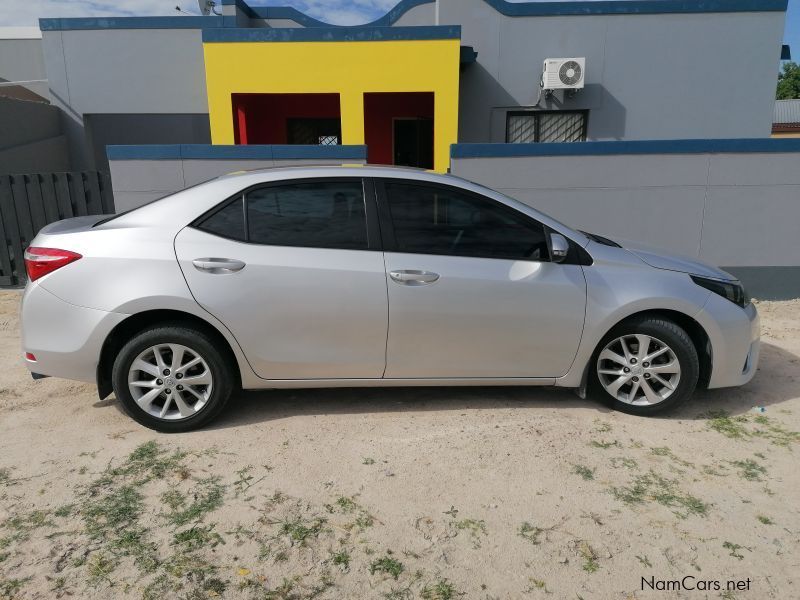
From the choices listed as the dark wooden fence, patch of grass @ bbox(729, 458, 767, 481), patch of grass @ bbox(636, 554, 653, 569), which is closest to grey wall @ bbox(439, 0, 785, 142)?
the dark wooden fence

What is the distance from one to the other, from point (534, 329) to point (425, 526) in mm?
1520

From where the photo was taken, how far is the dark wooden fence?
759 centimetres

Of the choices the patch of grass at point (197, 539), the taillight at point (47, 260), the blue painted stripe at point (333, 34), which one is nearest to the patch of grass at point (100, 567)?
the patch of grass at point (197, 539)

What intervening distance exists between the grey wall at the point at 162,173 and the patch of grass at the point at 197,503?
14.9 feet

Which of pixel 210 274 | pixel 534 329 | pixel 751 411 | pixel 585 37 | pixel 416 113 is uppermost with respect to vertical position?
pixel 585 37

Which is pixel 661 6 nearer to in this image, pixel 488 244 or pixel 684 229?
pixel 684 229

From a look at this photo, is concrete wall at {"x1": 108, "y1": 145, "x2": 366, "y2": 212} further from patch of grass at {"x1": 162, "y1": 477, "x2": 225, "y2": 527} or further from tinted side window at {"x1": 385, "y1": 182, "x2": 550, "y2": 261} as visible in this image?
patch of grass at {"x1": 162, "y1": 477, "x2": 225, "y2": 527}

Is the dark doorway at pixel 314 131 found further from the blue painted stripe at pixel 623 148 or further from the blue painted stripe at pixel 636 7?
the blue painted stripe at pixel 623 148

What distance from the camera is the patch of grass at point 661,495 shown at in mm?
3010

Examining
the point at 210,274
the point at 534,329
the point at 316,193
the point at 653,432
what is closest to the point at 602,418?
the point at 653,432

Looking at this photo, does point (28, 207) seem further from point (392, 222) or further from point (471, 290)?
point (471, 290)

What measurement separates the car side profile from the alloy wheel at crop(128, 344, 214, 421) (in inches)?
0.5

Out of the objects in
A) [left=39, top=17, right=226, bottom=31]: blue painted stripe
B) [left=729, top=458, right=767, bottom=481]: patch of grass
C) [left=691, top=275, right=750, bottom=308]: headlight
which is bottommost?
[left=729, top=458, right=767, bottom=481]: patch of grass

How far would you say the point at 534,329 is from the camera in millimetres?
3828
